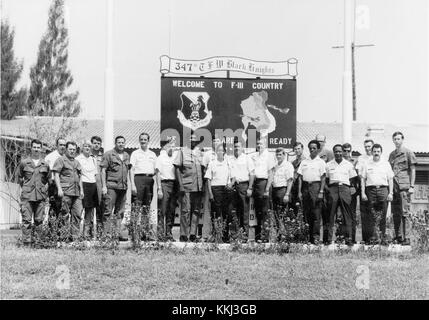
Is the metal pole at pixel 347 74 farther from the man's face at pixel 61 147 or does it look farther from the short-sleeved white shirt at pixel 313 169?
the man's face at pixel 61 147

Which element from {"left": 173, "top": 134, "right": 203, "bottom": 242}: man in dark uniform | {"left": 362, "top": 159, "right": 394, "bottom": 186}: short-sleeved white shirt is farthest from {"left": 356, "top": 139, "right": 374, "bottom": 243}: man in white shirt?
{"left": 173, "top": 134, "right": 203, "bottom": 242}: man in dark uniform

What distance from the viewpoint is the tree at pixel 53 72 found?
32656 millimetres

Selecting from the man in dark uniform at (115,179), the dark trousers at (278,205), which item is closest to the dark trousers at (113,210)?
the man in dark uniform at (115,179)

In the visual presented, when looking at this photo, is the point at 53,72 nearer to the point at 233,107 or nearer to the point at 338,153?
the point at 233,107

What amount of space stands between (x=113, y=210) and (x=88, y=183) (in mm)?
585

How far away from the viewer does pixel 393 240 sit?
946cm

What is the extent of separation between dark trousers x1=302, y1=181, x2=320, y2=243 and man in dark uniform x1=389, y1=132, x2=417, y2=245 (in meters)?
1.22

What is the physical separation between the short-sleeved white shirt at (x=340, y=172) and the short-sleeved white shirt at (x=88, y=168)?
3.71m

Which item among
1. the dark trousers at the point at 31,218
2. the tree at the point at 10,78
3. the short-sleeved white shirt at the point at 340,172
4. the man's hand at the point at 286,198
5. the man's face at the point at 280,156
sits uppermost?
the tree at the point at 10,78

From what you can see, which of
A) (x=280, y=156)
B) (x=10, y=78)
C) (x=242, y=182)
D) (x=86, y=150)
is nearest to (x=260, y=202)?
(x=242, y=182)

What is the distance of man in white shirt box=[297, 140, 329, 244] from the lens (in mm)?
9375

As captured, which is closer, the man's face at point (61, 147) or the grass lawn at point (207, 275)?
the grass lawn at point (207, 275)

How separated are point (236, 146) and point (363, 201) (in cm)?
217

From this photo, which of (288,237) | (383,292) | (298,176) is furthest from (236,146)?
(383,292)
